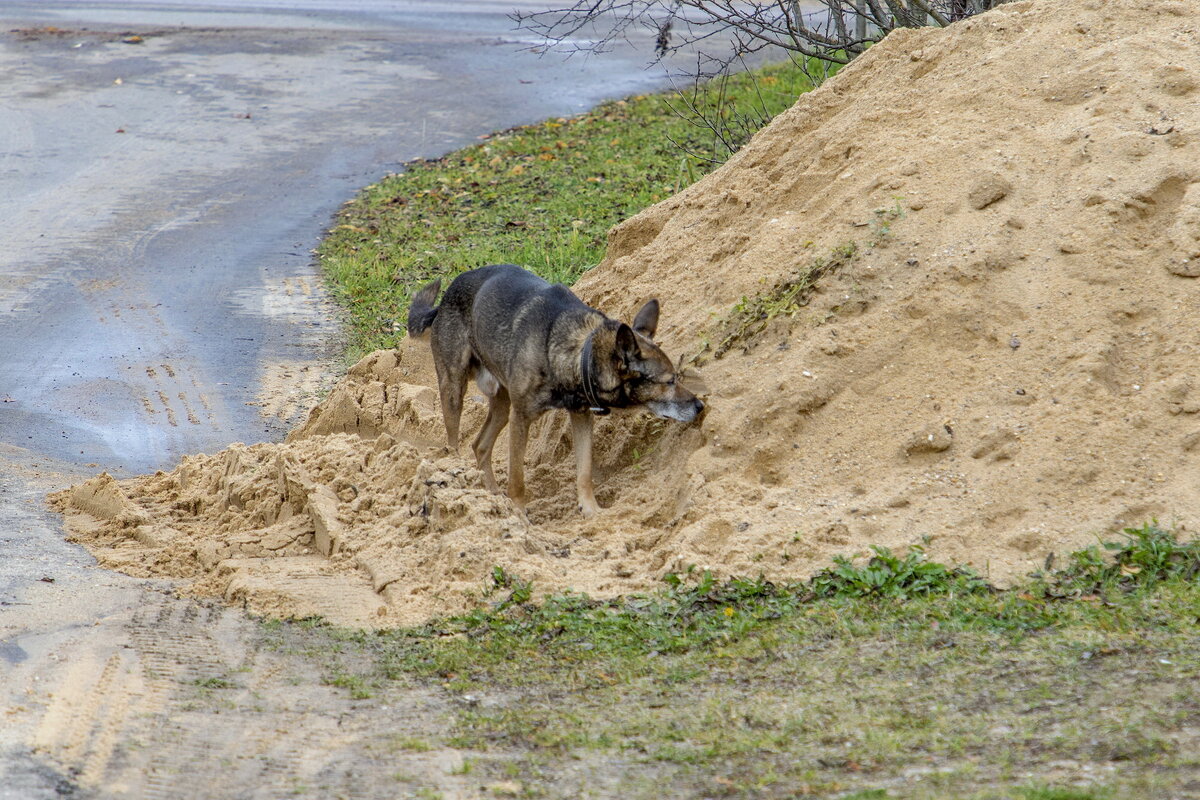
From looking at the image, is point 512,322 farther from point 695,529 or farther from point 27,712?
point 27,712

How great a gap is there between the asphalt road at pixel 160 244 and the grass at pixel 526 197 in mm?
531

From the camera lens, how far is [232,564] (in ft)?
21.7

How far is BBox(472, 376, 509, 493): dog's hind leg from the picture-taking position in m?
8.22

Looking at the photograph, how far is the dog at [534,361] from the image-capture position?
706 cm

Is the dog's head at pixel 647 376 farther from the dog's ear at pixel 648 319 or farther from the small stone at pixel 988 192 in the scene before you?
the small stone at pixel 988 192

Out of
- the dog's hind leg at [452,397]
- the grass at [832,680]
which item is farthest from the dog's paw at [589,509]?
the dog's hind leg at [452,397]

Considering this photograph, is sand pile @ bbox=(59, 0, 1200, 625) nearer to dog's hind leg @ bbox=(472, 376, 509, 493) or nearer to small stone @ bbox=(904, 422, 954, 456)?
small stone @ bbox=(904, 422, 954, 456)

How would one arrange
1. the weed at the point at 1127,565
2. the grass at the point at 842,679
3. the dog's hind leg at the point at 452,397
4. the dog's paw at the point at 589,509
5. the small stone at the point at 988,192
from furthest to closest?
the dog's hind leg at the point at 452,397, the dog's paw at the point at 589,509, the small stone at the point at 988,192, the weed at the point at 1127,565, the grass at the point at 842,679

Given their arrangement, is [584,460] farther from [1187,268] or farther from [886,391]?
[1187,268]

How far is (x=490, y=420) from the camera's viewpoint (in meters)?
8.34

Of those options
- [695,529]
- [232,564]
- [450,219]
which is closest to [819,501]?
[695,529]

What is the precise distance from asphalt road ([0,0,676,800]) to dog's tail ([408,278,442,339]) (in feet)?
4.85

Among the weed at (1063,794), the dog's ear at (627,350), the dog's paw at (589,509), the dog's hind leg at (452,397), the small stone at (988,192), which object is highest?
the small stone at (988,192)

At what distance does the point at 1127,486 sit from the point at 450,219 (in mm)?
10348
